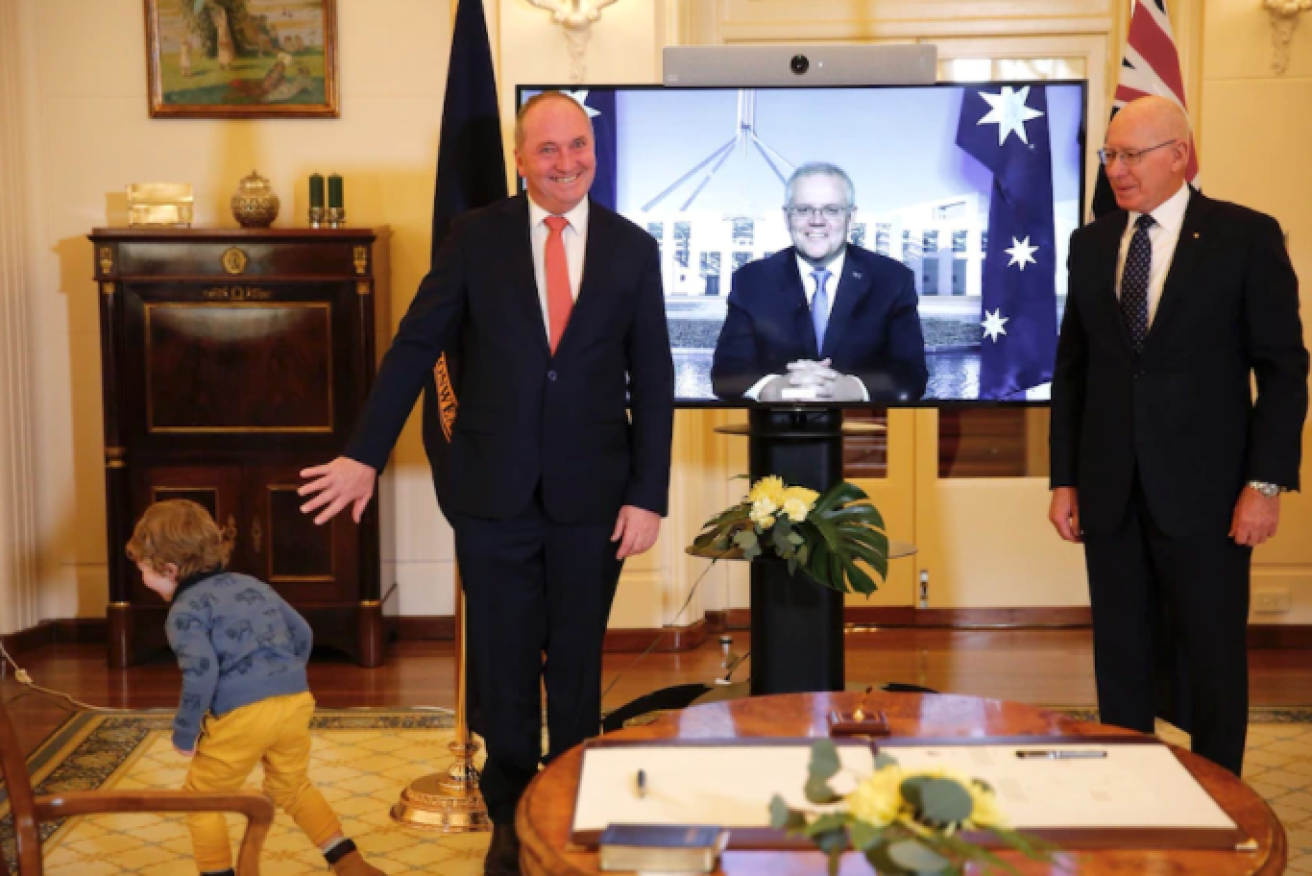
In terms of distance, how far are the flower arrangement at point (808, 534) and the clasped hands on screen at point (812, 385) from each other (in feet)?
0.83

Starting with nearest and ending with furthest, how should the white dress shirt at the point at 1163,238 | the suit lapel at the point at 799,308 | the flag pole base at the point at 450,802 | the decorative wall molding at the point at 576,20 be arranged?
the white dress shirt at the point at 1163,238, the flag pole base at the point at 450,802, the suit lapel at the point at 799,308, the decorative wall molding at the point at 576,20

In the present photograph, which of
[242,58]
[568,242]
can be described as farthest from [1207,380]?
[242,58]

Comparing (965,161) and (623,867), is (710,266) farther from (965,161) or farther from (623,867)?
(623,867)

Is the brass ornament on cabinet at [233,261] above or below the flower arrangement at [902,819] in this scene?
above

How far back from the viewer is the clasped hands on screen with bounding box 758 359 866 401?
12.3 feet

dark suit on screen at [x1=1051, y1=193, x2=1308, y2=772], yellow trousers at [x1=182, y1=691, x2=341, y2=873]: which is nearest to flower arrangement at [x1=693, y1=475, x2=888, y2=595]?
dark suit on screen at [x1=1051, y1=193, x2=1308, y2=772]

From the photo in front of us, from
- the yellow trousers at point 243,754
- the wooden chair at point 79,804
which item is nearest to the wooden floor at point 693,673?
the yellow trousers at point 243,754

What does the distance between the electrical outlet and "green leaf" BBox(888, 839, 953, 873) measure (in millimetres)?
4600

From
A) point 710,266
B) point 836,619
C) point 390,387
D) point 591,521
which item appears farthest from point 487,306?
point 836,619

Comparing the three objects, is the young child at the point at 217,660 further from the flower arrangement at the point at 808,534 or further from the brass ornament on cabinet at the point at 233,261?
the brass ornament on cabinet at the point at 233,261

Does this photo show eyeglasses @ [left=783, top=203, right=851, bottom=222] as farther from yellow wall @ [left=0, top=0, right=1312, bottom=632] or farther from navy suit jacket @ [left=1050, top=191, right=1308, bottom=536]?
yellow wall @ [left=0, top=0, right=1312, bottom=632]

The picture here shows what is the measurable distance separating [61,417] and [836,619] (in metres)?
3.49

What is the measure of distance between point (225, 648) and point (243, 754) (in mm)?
225

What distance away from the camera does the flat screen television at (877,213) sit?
3.80 m
